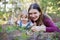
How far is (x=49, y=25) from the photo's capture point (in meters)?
1.58

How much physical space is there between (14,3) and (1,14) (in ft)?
0.45

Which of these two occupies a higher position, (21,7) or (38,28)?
(21,7)

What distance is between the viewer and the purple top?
61.7 inches

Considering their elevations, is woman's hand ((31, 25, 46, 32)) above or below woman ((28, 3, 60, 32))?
below

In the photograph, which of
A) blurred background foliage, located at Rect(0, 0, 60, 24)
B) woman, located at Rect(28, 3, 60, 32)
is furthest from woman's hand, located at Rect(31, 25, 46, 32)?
blurred background foliage, located at Rect(0, 0, 60, 24)

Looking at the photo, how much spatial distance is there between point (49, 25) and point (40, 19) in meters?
0.09

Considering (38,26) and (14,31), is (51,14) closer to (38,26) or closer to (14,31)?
(38,26)

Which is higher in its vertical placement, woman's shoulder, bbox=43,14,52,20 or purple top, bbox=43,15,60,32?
woman's shoulder, bbox=43,14,52,20

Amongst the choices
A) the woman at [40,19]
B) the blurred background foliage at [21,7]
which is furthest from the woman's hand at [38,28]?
the blurred background foliage at [21,7]

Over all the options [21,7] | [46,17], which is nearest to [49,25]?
[46,17]

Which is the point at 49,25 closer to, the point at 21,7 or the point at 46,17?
the point at 46,17

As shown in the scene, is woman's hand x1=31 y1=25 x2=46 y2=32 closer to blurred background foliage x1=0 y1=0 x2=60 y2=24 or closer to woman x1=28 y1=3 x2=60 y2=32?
woman x1=28 y1=3 x2=60 y2=32

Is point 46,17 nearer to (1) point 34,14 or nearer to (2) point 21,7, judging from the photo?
(1) point 34,14

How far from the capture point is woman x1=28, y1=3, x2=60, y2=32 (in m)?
1.57
